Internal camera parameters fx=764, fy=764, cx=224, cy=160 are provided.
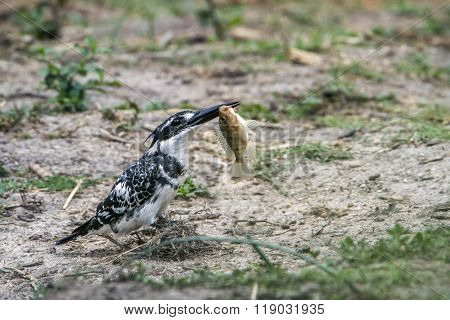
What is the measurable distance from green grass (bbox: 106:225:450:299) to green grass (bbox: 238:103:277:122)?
3.91 m

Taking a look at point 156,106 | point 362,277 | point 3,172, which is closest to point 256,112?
point 156,106

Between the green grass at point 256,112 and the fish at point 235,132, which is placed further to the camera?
the green grass at point 256,112

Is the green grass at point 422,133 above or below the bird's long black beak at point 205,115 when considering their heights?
below

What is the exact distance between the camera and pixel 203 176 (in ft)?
25.0

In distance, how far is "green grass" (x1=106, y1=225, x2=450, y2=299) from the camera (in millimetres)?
4457

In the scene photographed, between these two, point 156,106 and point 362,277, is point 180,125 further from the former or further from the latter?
point 156,106

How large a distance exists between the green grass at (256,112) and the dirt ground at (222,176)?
17cm

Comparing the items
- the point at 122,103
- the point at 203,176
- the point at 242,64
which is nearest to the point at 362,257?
the point at 203,176

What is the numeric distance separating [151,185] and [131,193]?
20 centimetres

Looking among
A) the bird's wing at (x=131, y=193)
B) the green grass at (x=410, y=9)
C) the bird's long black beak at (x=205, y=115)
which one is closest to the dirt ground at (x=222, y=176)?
the bird's wing at (x=131, y=193)

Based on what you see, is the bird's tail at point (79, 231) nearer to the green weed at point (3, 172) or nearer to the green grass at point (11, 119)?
the green weed at point (3, 172)

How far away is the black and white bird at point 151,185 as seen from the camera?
6.00 metres

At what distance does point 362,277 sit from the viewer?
14.8ft
